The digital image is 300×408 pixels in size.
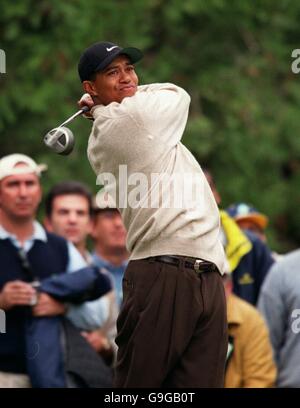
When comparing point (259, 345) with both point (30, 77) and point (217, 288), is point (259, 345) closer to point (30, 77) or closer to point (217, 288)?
point (217, 288)

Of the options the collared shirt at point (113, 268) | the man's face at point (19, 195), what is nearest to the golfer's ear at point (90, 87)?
the man's face at point (19, 195)

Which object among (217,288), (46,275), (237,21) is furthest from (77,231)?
(237,21)

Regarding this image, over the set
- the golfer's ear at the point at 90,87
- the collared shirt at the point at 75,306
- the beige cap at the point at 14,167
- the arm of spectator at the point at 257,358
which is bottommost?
the arm of spectator at the point at 257,358

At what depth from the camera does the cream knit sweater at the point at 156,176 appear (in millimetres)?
6660

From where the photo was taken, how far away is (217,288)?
22.3 feet

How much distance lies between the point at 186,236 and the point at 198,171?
0.32 m

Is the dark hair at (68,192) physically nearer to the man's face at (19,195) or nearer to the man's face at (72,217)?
the man's face at (72,217)

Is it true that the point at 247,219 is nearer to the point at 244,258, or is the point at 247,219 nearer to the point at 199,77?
the point at 244,258

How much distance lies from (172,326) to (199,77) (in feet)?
30.4

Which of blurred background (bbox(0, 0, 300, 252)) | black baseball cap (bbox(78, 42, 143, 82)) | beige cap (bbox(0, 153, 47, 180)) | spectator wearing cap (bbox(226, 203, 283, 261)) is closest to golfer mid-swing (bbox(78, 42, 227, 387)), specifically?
black baseball cap (bbox(78, 42, 143, 82))

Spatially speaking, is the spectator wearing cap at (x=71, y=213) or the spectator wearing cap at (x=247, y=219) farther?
the spectator wearing cap at (x=247, y=219)

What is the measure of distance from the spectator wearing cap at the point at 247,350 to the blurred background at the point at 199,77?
5.64 meters

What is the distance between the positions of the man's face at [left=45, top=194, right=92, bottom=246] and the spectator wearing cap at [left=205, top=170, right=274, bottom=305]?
1.01 m

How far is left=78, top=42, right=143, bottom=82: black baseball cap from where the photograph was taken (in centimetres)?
665
